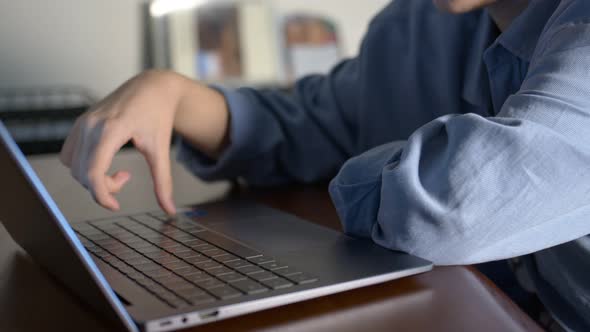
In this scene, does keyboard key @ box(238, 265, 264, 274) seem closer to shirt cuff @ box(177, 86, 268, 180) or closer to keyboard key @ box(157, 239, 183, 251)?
keyboard key @ box(157, 239, 183, 251)

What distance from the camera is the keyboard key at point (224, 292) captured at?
0.39 metres

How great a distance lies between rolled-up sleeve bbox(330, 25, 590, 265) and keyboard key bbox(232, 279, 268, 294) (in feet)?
0.39

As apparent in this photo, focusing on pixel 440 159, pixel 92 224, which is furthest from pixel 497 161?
pixel 92 224

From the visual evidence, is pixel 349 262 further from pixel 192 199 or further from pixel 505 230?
pixel 192 199

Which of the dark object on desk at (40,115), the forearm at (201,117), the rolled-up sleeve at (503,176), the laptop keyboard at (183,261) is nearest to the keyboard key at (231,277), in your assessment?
the laptop keyboard at (183,261)

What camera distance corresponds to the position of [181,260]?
47 cm

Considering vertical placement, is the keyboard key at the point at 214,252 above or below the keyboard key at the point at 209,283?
below

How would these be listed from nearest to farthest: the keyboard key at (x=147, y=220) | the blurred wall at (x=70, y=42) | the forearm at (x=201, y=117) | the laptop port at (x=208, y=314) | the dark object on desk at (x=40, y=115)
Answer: the laptop port at (x=208, y=314) → the keyboard key at (x=147, y=220) → the forearm at (x=201, y=117) → the dark object on desk at (x=40, y=115) → the blurred wall at (x=70, y=42)

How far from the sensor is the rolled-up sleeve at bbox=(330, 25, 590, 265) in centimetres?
44

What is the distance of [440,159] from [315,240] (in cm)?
13

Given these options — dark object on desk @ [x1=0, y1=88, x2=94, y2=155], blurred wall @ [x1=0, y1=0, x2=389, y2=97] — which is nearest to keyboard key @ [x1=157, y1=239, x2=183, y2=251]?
dark object on desk @ [x1=0, y1=88, x2=94, y2=155]

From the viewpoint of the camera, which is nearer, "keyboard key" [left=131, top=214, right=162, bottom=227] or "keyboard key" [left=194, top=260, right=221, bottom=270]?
"keyboard key" [left=194, top=260, right=221, bottom=270]

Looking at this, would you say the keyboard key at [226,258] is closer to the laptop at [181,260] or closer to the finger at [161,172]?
the laptop at [181,260]

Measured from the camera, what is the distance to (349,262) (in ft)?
1.53
